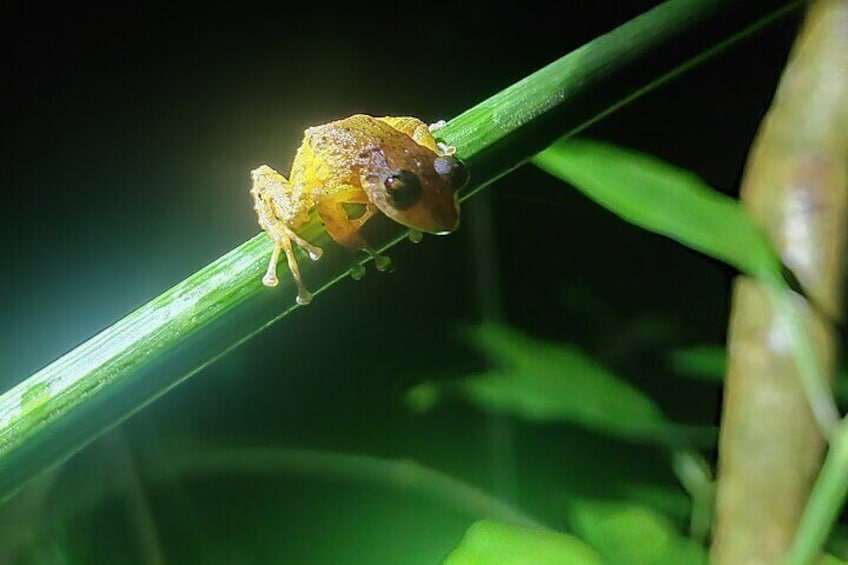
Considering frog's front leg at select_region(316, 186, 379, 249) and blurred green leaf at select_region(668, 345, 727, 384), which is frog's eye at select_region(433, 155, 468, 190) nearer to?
frog's front leg at select_region(316, 186, 379, 249)

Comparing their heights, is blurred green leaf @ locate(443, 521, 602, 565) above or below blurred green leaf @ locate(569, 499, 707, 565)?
above

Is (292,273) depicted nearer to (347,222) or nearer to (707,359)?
(347,222)

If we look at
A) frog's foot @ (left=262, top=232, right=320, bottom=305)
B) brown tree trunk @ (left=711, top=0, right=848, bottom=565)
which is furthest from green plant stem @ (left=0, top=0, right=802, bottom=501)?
brown tree trunk @ (left=711, top=0, right=848, bottom=565)

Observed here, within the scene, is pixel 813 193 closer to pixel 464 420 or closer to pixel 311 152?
pixel 311 152

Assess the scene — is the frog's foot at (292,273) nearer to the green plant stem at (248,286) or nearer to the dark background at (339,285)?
the green plant stem at (248,286)

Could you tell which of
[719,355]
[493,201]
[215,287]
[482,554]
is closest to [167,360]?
[215,287]

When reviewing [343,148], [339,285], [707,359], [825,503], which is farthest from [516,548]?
[339,285]
